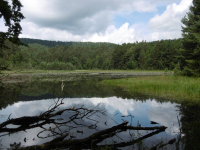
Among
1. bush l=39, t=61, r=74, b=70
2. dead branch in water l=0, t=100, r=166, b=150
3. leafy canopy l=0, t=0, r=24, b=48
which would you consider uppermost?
leafy canopy l=0, t=0, r=24, b=48

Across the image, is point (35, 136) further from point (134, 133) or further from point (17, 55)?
point (17, 55)

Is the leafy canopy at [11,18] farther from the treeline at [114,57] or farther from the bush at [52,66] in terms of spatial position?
the bush at [52,66]

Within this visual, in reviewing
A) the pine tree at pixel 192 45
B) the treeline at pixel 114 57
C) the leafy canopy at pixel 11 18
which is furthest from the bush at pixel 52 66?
the leafy canopy at pixel 11 18

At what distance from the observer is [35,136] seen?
201 inches

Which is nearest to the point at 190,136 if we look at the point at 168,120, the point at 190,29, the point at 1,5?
the point at 168,120

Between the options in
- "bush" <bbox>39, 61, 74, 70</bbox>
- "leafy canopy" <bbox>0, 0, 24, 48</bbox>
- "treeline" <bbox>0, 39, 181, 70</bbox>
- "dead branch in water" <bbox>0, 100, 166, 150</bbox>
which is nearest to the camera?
"dead branch in water" <bbox>0, 100, 166, 150</bbox>

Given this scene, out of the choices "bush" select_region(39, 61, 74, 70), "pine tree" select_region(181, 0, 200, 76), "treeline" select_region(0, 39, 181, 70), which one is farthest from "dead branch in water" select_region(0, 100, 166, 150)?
"bush" select_region(39, 61, 74, 70)

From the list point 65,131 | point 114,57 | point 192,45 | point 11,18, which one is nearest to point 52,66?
point 114,57

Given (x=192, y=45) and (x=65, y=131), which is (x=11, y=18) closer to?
(x=65, y=131)

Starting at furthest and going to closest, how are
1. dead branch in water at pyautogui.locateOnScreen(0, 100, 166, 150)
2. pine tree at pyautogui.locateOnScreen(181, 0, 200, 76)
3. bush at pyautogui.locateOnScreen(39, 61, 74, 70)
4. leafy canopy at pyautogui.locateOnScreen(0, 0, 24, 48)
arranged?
bush at pyautogui.locateOnScreen(39, 61, 74, 70)
pine tree at pyautogui.locateOnScreen(181, 0, 200, 76)
leafy canopy at pyautogui.locateOnScreen(0, 0, 24, 48)
dead branch in water at pyautogui.locateOnScreen(0, 100, 166, 150)

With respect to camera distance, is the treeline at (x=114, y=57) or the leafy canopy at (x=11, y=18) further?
the treeline at (x=114, y=57)

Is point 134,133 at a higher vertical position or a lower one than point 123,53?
lower

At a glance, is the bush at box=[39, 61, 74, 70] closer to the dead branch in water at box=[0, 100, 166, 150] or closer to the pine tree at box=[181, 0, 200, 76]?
the pine tree at box=[181, 0, 200, 76]

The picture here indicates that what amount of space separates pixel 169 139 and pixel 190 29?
24523mm
